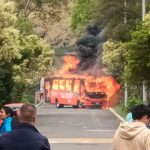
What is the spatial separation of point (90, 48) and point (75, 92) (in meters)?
11.6

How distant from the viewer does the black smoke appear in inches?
3233

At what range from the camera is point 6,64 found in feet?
146

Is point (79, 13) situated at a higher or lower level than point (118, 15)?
higher

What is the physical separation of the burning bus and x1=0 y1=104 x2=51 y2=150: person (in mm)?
64053

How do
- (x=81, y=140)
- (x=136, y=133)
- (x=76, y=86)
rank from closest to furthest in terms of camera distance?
(x=136, y=133) → (x=81, y=140) → (x=76, y=86)

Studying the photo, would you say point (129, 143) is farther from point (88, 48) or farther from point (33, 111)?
point (88, 48)

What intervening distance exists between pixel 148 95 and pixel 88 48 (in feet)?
110

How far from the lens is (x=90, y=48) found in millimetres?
82375

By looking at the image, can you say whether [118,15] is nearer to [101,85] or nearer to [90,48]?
[101,85]

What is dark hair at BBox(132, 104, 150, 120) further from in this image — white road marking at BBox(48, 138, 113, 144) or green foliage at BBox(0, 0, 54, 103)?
green foliage at BBox(0, 0, 54, 103)

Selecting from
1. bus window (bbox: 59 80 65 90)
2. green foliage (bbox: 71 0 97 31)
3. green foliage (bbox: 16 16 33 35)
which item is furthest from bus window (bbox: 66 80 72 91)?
green foliage (bbox: 71 0 97 31)

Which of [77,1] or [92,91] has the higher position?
[77,1]

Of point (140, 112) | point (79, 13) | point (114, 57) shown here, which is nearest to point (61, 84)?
point (114, 57)

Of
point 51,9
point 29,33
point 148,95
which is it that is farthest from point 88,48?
point 148,95
